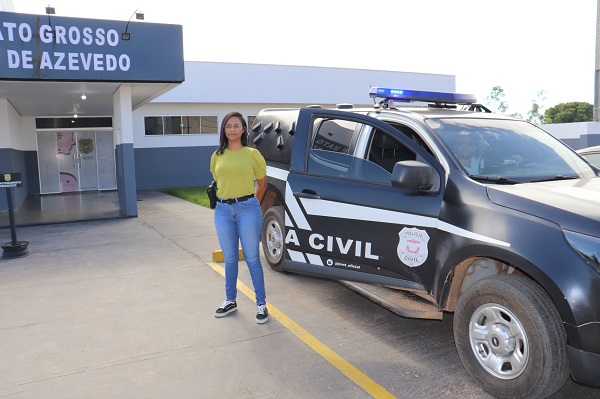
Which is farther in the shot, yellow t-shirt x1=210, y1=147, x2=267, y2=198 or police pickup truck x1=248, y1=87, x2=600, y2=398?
yellow t-shirt x1=210, y1=147, x2=267, y2=198

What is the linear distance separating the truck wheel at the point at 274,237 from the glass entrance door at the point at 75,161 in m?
15.3

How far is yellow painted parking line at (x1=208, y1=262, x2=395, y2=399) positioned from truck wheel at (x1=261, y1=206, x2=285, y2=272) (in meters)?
0.86

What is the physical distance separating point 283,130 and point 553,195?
329 cm

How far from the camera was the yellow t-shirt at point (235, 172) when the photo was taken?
4703mm

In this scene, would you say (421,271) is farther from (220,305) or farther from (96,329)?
(96,329)

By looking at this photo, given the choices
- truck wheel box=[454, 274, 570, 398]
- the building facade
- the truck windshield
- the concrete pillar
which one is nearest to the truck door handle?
the truck windshield

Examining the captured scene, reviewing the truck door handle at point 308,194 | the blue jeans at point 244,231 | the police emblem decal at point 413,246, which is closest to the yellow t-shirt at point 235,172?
the blue jeans at point 244,231

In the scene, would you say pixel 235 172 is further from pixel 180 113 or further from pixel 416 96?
pixel 180 113

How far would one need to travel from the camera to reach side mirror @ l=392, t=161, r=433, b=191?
12.2 feet

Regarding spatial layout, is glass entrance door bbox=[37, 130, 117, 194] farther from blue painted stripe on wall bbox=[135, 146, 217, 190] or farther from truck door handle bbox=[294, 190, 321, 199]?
truck door handle bbox=[294, 190, 321, 199]

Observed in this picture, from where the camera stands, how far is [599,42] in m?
14.3

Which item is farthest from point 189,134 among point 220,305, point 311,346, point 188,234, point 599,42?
point 311,346

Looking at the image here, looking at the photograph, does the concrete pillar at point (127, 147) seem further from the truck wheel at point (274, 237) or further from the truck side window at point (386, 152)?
the truck side window at point (386, 152)

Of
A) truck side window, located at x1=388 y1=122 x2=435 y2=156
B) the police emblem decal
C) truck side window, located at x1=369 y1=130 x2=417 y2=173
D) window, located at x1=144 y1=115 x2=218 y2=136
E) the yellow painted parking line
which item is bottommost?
the yellow painted parking line
